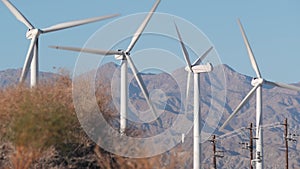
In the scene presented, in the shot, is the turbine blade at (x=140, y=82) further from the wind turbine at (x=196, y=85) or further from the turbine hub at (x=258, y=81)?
the turbine hub at (x=258, y=81)

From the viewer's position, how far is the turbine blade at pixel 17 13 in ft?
230

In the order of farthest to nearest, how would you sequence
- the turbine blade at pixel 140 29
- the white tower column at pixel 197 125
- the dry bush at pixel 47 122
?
the turbine blade at pixel 140 29 → the white tower column at pixel 197 125 → the dry bush at pixel 47 122

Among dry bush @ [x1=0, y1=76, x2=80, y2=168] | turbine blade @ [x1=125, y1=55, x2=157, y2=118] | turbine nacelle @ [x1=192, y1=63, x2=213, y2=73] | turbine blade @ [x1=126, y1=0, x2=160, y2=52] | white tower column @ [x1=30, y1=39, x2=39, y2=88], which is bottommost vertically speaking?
dry bush @ [x1=0, y1=76, x2=80, y2=168]

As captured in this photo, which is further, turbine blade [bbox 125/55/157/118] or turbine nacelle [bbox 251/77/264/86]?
turbine nacelle [bbox 251/77/264/86]

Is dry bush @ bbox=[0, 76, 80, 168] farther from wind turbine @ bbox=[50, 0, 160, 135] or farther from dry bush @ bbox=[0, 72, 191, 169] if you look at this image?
wind turbine @ bbox=[50, 0, 160, 135]

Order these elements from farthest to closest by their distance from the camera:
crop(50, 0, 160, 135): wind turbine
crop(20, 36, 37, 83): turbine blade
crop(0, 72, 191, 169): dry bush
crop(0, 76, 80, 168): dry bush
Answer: crop(50, 0, 160, 135): wind turbine → crop(20, 36, 37, 83): turbine blade → crop(0, 72, 191, 169): dry bush → crop(0, 76, 80, 168): dry bush

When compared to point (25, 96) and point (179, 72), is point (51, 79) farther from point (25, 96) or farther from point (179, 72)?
point (179, 72)

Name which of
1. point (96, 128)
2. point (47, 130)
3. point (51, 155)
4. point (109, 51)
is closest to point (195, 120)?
point (109, 51)

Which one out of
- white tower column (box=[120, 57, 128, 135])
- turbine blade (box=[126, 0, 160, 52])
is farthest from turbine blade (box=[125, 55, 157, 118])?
turbine blade (box=[126, 0, 160, 52])

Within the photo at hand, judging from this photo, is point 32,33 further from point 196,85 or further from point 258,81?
point 258,81

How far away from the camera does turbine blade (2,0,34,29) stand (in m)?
70.1

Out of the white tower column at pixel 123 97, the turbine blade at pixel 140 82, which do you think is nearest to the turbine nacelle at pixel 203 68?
the turbine blade at pixel 140 82

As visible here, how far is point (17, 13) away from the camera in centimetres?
7088

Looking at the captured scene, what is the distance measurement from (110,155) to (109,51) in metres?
22.9
